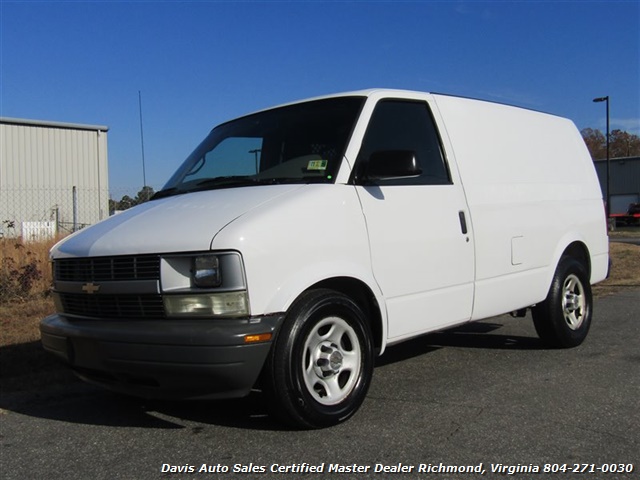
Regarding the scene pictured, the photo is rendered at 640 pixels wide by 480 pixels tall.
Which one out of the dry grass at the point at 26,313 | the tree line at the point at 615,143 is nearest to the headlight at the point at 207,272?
the dry grass at the point at 26,313

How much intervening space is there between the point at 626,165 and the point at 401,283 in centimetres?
5788

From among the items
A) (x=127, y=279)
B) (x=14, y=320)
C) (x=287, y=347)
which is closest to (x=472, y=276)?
(x=287, y=347)

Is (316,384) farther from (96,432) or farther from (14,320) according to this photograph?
(14,320)

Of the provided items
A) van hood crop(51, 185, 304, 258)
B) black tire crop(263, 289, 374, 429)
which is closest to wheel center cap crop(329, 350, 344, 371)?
black tire crop(263, 289, 374, 429)

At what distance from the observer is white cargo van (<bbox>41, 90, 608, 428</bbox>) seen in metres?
3.43

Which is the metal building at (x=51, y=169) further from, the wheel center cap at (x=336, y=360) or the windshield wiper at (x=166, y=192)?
the wheel center cap at (x=336, y=360)

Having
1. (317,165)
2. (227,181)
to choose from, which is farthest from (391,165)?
(227,181)

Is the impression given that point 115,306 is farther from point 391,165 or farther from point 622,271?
point 622,271

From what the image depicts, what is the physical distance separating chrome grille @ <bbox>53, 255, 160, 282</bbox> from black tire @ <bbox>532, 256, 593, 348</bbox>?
380 centimetres

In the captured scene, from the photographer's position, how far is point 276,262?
354 centimetres

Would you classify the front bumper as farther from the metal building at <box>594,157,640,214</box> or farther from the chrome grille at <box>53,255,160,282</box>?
the metal building at <box>594,157,640,214</box>

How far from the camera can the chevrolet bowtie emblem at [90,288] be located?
3.77 metres

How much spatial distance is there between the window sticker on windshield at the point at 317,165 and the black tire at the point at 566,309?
9.22 feet

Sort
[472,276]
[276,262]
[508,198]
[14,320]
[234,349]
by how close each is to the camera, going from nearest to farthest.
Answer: [234,349] → [276,262] → [472,276] → [508,198] → [14,320]
